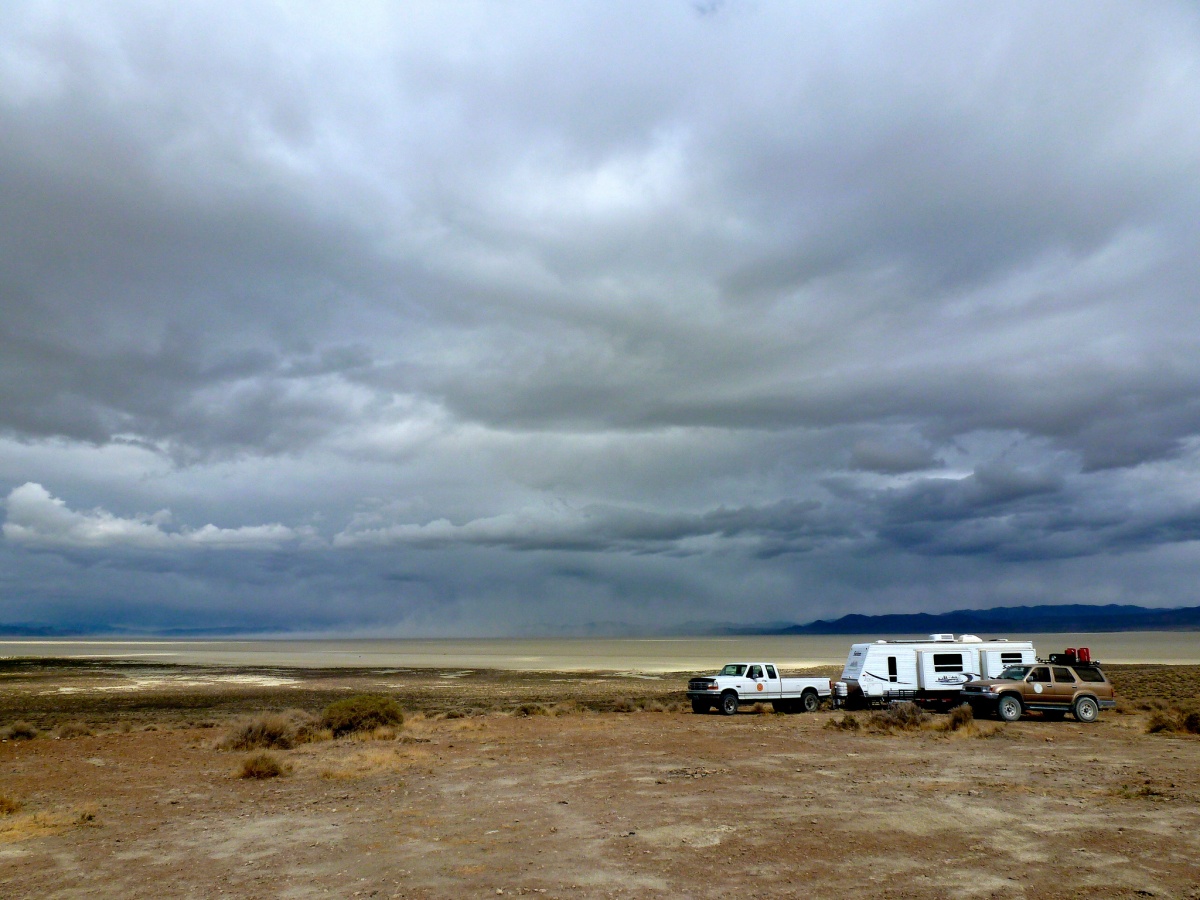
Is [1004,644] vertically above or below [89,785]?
above

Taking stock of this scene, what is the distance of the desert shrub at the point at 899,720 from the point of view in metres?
27.0

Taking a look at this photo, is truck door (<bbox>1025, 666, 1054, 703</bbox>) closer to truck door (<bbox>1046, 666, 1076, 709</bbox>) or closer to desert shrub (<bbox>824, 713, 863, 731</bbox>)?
truck door (<bbox>1046, 666, 1076, 709</bbox>)

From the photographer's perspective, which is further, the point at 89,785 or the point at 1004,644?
the point at 1004,644

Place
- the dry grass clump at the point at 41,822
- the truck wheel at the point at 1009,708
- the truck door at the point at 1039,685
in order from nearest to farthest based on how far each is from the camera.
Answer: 1. the dry grass clump at the point at 41,822
2. the truck wheel at the point at 1009,708
3. the truck door at the point at 1039,685

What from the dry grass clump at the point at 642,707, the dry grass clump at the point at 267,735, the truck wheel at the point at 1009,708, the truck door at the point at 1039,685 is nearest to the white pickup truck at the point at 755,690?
the dry grass clump at the point at 642,707

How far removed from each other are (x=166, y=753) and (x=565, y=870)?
16718 millimetres

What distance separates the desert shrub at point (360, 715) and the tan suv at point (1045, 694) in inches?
740

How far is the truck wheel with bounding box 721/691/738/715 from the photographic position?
33.7 m

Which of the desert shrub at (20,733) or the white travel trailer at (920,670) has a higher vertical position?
the white travel trailer at (920,670)

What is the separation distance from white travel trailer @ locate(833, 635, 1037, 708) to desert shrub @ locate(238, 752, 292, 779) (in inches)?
855

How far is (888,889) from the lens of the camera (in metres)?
9.66

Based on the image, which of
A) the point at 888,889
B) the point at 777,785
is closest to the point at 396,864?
the point at 888,889

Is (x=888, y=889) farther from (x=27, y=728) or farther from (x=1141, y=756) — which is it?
(x=27, y=728)

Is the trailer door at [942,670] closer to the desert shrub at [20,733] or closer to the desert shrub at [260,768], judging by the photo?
the desert shrub at [260,768]
